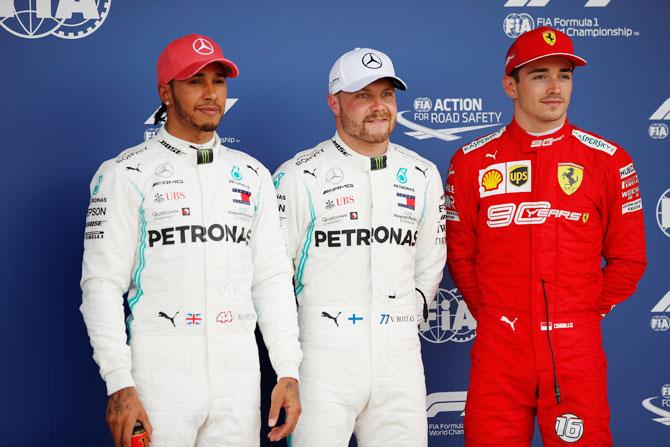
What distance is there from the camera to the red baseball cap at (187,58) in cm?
267

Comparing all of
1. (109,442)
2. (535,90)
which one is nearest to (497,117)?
(535,90)

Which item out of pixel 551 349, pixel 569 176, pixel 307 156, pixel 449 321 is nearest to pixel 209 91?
pixel 307 156

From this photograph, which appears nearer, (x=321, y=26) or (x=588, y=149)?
(x=588, y=149)

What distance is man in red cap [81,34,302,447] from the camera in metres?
2.49

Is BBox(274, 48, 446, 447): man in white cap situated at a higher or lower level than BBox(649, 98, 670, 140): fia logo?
lower

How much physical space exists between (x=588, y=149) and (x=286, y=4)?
4.54ft

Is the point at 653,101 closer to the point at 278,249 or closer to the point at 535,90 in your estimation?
the point at 535,90

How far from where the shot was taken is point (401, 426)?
2.87m

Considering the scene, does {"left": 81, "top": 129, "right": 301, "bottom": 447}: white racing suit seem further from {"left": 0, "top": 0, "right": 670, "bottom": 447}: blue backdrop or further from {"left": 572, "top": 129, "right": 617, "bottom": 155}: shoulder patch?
{"left": 572, "top": 129, "right": 617, "bottom": 155}: shoulder patch

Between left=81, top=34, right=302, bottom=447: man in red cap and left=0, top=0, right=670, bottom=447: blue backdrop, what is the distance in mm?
732

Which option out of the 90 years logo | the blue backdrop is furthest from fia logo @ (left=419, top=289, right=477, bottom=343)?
the 90 years logo

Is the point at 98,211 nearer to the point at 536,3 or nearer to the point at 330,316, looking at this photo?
the point at 330,316

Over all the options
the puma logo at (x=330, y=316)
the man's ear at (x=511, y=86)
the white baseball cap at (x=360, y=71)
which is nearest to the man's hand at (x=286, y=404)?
the puma logo at (x=330, y=316)

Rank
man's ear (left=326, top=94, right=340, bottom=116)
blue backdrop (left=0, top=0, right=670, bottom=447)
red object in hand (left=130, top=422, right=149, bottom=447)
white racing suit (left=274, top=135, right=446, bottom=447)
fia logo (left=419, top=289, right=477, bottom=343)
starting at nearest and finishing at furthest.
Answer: red object in hand (left=130, top=422, right=149, bottom=447)
white racing suit (left=274, top=135, right=446, bottom=447)
man's ear (left=326, top=94, right=340, bottom=116)
blue backdrop (left=0, top=0, right=670, bottom=447)
fia logo (left=419, top=289, right=477, bottom=343)
